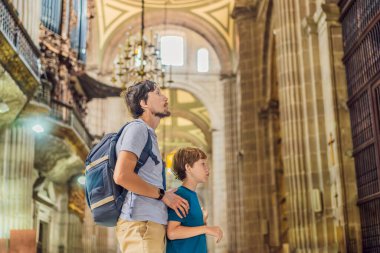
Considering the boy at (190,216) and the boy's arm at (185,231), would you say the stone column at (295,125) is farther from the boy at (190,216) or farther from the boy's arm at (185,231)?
the boy's arm at (185,231)

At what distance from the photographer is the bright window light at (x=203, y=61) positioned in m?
29.2

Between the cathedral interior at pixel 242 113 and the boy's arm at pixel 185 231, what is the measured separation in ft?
2.25

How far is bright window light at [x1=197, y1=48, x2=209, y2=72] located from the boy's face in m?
26.2

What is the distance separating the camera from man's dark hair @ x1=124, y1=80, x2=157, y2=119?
3.04 meters

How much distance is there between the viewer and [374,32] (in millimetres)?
8883

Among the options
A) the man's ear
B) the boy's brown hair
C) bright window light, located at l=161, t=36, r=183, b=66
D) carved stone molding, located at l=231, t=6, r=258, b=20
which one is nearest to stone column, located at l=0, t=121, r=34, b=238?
the boy's brown hair

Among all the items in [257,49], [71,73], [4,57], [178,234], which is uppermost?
[257,49]

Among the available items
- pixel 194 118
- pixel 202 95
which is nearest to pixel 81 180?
pixel 202 95

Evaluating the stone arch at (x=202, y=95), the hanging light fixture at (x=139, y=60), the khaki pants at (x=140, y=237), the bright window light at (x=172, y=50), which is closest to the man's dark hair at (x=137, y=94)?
the khaki pants at (x=140, y=237)

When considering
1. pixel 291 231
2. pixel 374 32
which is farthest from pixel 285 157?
pixel 374 32

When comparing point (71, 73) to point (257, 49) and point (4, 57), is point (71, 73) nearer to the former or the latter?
point (257, 49)

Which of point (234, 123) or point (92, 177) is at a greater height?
point (234, 123)

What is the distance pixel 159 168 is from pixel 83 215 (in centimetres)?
1710

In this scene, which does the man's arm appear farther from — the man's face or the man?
the man's face
